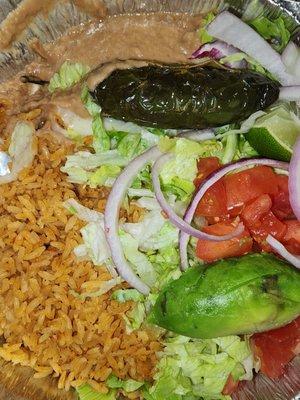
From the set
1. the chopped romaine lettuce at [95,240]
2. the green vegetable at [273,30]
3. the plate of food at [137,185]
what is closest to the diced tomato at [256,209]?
the plate of food at [137,185]

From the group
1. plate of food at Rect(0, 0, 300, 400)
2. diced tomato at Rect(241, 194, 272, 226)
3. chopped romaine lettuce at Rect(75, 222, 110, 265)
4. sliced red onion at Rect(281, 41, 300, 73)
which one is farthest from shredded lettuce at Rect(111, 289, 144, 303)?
sliced red onion at Rect(281, 41, 300, 73)

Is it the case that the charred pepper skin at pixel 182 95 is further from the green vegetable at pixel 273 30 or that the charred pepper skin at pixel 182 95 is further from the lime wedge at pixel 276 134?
the green vegetable at pixel 273 30

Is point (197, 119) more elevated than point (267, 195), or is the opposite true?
point (197, 119)

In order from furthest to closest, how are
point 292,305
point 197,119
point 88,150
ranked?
point 88,150 < point 197,119 < point 292,305

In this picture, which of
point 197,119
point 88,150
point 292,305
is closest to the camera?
point 292,305

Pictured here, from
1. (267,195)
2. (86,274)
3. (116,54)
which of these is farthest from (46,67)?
(267,195)

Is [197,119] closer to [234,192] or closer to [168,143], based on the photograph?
[168,143]

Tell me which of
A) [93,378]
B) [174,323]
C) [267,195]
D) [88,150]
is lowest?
[93,378]
